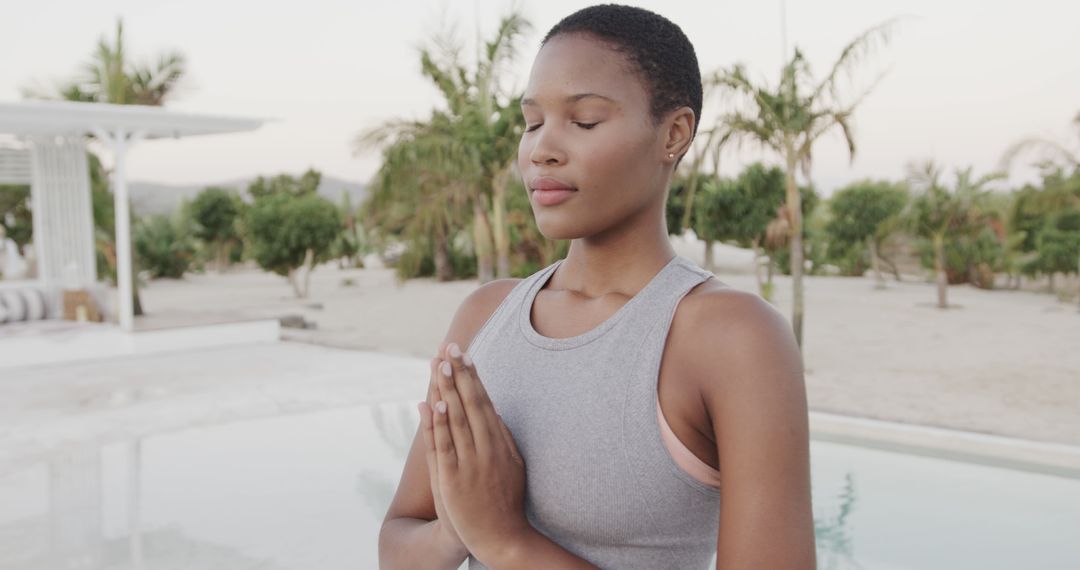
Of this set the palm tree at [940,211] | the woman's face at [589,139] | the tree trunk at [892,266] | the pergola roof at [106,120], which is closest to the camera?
the woman's face at [589,139]

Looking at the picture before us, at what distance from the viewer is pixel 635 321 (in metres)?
0.80

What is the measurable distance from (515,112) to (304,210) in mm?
8713

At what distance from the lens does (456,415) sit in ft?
2.39

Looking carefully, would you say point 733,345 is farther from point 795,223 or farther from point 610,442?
point 795,223

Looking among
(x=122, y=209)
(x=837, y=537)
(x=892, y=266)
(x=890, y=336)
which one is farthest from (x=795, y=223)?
(x=892, y=266)

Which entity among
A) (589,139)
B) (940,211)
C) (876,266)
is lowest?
(876,266)

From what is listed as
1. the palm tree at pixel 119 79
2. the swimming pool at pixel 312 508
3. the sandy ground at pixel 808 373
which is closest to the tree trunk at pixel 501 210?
the sandy ground at pixel 808 373

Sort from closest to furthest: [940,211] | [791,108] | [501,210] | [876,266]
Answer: [791,108] < [501,210] < [940,211] < [876,266]

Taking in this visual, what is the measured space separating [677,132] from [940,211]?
16.8 metres

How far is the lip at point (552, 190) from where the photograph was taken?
82cm

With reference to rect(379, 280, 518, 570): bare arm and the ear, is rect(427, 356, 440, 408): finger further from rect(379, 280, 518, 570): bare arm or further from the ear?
the ear

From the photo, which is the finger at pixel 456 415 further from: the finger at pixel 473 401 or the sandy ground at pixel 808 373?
the sandy ground at pixel 808 373

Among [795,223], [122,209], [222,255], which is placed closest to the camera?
[795,223]

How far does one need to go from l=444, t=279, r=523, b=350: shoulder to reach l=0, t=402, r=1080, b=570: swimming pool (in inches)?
130
